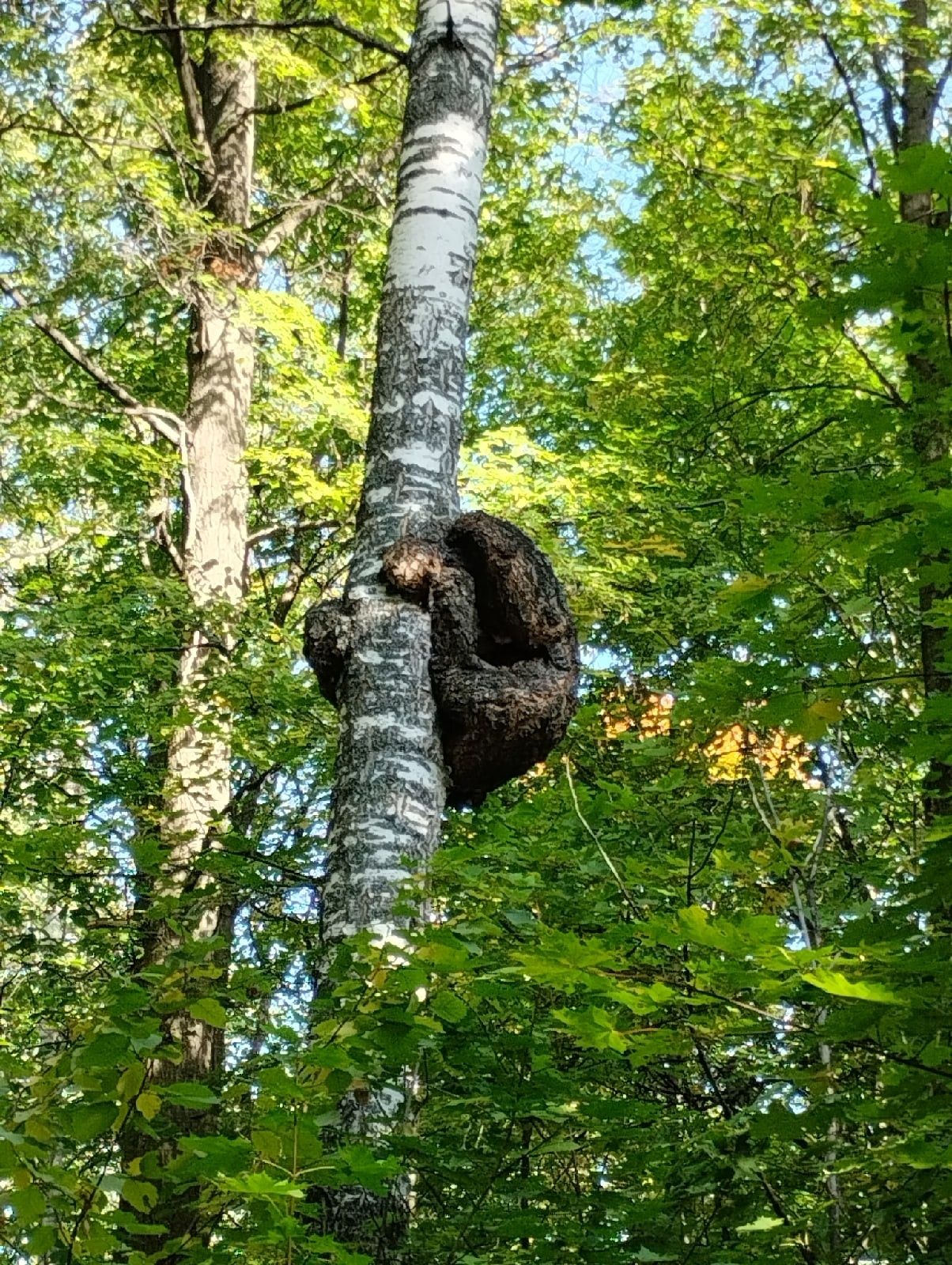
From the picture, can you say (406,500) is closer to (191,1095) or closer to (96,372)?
(191,1095)

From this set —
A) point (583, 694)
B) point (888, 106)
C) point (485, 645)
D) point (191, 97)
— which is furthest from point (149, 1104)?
point (191, 97)

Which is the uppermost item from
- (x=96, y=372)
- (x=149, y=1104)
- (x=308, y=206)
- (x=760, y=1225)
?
(x=308, y=206)

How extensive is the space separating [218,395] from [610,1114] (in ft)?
20.9

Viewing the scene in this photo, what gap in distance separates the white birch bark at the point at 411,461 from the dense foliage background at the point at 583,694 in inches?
8.7

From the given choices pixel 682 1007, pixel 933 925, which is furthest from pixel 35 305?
pixel 933 925

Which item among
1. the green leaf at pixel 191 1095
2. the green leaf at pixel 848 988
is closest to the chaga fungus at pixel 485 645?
the green leaf at pixel 191 1095

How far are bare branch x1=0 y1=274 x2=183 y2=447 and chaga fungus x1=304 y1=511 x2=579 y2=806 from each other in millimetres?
4902

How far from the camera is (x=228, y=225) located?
286 inches

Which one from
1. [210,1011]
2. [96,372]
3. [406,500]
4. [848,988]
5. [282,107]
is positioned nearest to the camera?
[848,988]

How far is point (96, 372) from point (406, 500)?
15.9 feet

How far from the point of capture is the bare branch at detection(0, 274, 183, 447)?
6922 millimetres

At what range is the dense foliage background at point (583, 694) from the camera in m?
1.82

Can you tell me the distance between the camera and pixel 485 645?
117 inches

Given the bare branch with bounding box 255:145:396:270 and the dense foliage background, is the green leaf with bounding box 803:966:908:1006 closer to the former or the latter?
the dense foliage background
